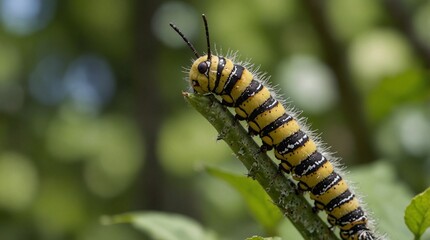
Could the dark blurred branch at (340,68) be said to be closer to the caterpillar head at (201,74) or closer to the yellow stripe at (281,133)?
the yellow stripe at (281,133)

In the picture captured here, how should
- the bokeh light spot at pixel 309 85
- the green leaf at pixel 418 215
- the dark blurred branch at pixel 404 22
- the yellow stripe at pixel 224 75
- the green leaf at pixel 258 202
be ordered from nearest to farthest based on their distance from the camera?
the green leaf at pixel 418 215
the green leaf at pixel 258 202
the yellow stripe at pixel 224 75
the dark blurred branch at pixel 404 22
the bokeh light spot at pixel 309 85

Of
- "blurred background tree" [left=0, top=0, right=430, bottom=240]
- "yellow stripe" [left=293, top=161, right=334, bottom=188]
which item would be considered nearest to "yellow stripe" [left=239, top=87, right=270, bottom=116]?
"yellow stripe" [left=293, top=161, right=334, bottom=188]

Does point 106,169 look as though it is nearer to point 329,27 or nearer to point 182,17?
point 182,17

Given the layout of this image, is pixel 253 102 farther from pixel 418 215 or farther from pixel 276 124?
pixel 418 215

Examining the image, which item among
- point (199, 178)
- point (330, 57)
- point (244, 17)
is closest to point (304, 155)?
point (330, 57)

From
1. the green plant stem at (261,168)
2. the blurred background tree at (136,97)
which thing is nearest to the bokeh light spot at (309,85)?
the blurred background tree at (136,97)

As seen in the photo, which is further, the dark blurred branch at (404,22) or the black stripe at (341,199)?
the dark blurred branch at (404,22)

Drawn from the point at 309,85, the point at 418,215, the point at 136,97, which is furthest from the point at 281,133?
the point at 136,97

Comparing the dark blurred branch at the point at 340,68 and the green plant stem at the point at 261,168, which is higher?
the dark blurred branch at the point at 340,68
